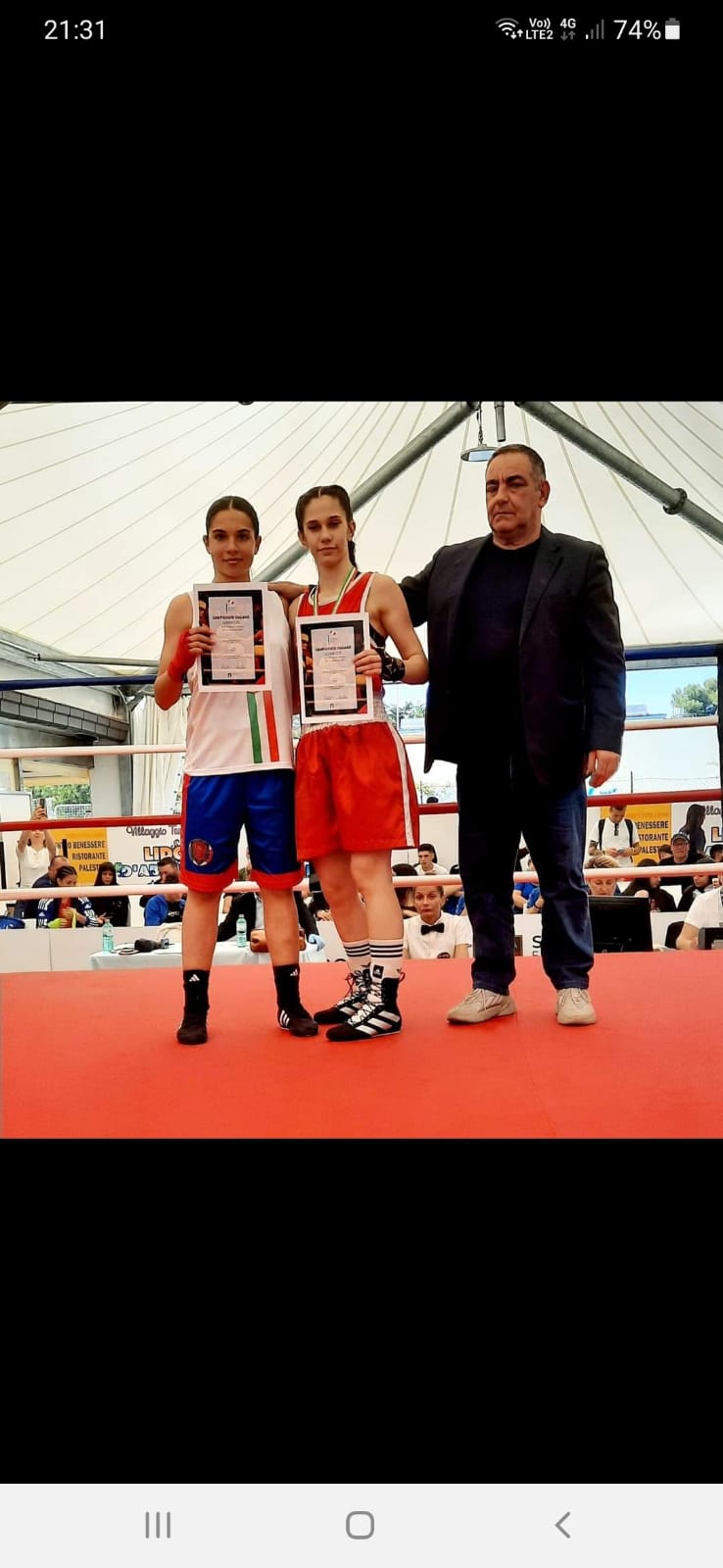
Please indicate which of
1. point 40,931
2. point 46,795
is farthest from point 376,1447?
point 46,795

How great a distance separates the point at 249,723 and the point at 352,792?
206mm

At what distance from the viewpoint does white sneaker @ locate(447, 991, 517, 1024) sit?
5.65 ft

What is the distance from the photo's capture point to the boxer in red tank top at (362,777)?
5.32 ft

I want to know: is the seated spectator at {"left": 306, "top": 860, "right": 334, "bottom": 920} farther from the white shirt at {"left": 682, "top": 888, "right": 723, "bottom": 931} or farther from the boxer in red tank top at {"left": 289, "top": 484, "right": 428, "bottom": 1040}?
the boxer in red tank top at {"left": 289, "top": 484, "right": 428, "bottom": 1040}

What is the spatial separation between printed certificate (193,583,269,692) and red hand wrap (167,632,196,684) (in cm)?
2

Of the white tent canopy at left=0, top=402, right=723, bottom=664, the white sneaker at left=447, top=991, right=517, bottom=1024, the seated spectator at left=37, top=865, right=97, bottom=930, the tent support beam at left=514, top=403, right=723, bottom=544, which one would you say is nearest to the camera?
the white sneaker at left=447, top=991, right=517, bottom=1024

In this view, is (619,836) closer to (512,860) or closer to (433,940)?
(433,940)

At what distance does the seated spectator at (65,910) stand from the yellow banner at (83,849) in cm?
51

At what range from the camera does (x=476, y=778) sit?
171 centimetres

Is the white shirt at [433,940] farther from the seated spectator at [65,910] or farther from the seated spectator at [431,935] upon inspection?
the seated spectator at [65,910]
